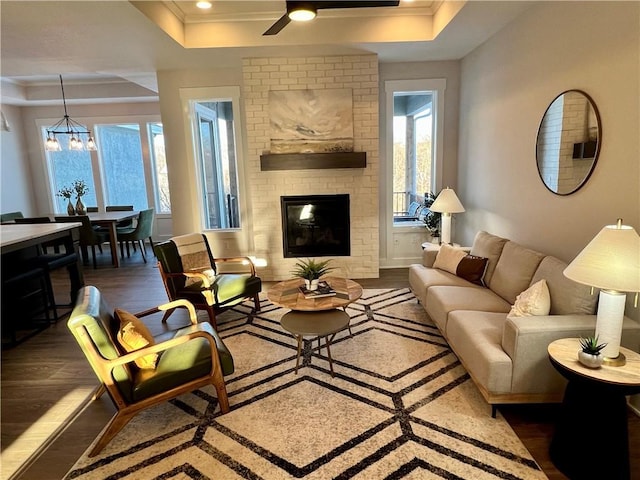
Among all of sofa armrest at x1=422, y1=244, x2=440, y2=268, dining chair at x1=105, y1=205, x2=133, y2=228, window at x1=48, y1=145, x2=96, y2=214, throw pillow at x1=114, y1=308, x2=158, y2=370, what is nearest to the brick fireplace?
sofa armrest at x1=422, y1=244, x2=440, y2=268

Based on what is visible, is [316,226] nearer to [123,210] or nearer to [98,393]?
[98,393]

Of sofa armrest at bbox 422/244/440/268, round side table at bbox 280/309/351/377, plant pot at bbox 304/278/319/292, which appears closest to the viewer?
round side table at bbox 280/309/351/377

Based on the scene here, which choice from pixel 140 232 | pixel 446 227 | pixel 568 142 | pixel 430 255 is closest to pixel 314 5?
pixel 568 142

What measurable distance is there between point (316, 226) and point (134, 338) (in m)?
3.27

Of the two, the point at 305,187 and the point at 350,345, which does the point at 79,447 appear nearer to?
the point at 350,345

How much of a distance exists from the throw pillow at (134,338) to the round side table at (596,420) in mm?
2361

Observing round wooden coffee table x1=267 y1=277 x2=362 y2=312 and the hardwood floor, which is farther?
round wooden coffee table x1=267 y1=277 x2=362 y2=312

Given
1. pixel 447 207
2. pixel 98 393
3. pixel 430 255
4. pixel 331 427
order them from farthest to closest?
pixel 447 207 < pixel 430 255 < pixel 98 393 < pixel 331 427

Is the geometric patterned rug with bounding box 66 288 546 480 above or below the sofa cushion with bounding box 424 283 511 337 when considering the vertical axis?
below

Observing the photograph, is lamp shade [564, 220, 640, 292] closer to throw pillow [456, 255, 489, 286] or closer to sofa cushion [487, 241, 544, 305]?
sofa cushion [487, 241, 544, 305]

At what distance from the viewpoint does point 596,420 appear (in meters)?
1.82

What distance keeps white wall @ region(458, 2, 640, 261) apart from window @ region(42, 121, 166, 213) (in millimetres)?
6155

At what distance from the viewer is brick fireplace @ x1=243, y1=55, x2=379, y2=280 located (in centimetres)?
482

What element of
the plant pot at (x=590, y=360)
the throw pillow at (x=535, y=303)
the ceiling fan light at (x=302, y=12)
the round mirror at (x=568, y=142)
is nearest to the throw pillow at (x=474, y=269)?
the round mirror at (x=568, y=142)
